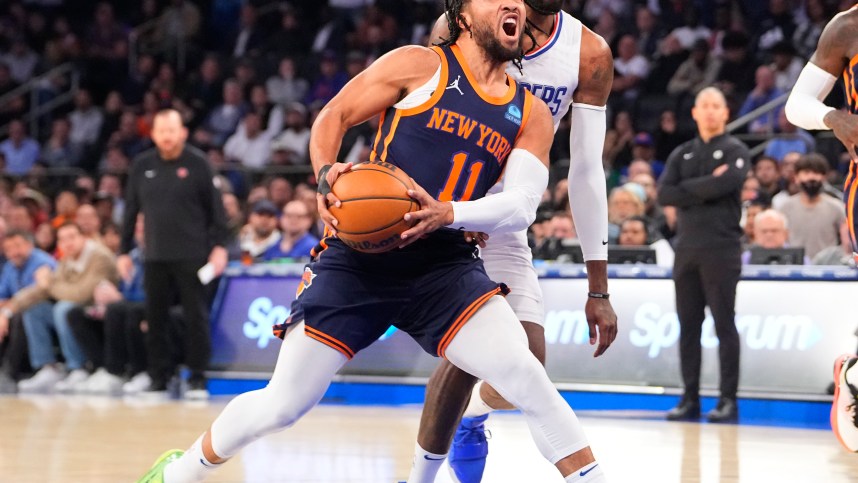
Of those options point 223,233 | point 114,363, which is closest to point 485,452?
point 223,233

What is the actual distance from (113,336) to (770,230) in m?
5.85

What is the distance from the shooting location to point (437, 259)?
4641mm

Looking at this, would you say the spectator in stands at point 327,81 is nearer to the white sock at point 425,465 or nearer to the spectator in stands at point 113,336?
the spectator in stands at point 113,336

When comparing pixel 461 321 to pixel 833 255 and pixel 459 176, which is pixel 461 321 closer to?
pixel 459 176

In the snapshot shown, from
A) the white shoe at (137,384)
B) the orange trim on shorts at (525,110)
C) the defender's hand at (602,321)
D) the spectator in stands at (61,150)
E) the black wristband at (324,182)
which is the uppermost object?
the orange trim on shorts at (525,110)

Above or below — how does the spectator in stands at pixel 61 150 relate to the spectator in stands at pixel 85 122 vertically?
below

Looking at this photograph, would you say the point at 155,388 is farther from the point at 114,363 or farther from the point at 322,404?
the point at 322,404

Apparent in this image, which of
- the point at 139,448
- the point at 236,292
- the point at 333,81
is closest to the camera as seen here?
the point at 139,448

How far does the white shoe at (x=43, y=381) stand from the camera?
12.1 metres

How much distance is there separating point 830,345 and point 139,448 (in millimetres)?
4919

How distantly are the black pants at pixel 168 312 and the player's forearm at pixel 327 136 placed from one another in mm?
6597

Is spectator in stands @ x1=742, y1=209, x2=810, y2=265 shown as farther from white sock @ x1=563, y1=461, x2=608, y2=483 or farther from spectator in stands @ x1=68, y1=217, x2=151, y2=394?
white sock @ x1=563, y1=461, x2=608, y2=483

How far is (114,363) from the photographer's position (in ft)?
39.0

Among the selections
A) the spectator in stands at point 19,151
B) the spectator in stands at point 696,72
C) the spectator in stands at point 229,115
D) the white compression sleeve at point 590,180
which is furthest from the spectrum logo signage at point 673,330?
the spectator in stands at point 19,151
